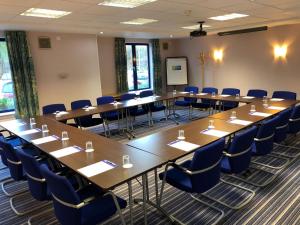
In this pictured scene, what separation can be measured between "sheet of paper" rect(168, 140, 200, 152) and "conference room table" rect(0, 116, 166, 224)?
361 mm

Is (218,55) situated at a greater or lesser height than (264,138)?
greater

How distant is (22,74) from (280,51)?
283 inches

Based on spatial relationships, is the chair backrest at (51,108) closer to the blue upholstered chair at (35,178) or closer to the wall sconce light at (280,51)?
the blue upholstered chair at (35,178)

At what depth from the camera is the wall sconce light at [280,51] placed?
23.5 ft

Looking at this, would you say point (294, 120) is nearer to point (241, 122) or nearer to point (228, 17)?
point (241, 122)

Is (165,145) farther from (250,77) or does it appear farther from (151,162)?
(250,77)

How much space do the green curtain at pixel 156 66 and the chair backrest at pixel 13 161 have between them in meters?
7.07

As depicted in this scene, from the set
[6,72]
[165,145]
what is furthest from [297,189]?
[6,72]

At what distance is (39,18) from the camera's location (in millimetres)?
4664

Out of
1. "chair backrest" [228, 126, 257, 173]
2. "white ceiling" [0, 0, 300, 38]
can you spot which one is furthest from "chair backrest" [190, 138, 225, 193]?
"white ceiling" [0, 0, 300, 38]

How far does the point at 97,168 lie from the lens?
2303 mm

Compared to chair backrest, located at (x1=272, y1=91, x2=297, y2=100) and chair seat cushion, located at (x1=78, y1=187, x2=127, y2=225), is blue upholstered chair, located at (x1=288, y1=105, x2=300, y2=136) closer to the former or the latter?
chair backrest, located at (x1=272, y1=91, x2=297, y2=100)

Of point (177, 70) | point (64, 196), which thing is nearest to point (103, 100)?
point (177, 70)

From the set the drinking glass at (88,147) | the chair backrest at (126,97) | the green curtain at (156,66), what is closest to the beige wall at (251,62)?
the green curtain at (156,66)
